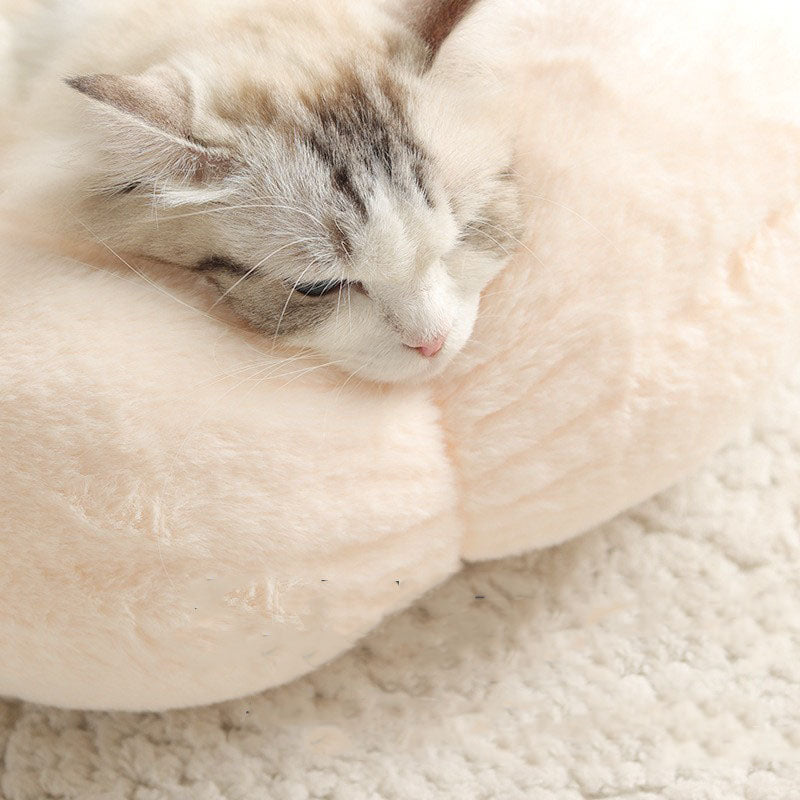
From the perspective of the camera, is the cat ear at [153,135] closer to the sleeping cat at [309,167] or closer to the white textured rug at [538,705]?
the sleeping cat at [309,167]

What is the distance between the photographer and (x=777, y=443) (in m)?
1.30

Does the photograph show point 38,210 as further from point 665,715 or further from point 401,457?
point 665,715

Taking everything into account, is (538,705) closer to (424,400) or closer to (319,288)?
(424,400)

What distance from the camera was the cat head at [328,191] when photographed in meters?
0.87

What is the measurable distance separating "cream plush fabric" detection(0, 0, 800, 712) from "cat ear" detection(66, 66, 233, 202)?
0.46 feet

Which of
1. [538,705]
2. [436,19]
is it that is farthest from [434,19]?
[538,705]

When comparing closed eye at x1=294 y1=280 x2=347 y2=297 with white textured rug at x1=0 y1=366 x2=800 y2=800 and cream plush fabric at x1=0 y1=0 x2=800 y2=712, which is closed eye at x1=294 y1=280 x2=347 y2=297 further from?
white textured rug at x1=0 y1=366 x2=800 y2=800

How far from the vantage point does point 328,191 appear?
2.86ft

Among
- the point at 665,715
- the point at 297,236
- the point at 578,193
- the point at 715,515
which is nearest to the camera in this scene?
the point at 297,236

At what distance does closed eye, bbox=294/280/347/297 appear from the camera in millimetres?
906

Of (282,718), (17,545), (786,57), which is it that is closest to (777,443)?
(786,57)

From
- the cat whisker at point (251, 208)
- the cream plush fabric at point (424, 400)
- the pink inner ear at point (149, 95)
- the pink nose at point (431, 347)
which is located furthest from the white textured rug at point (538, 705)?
the pink inner ear at point (149, 95)

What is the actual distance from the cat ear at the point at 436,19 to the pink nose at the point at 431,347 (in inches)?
10.5

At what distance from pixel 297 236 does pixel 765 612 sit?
756 mm
